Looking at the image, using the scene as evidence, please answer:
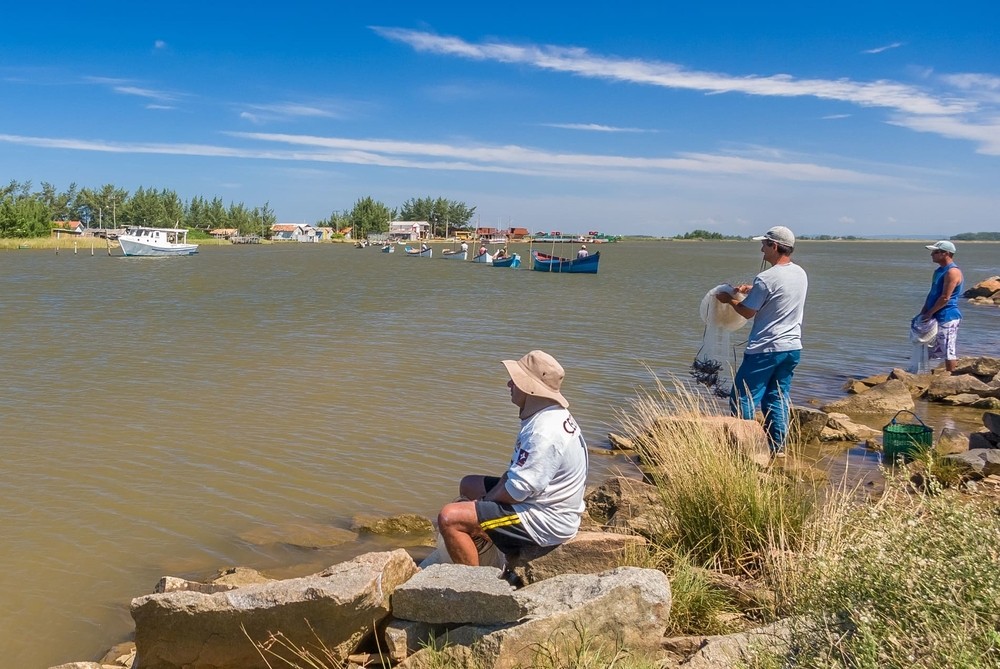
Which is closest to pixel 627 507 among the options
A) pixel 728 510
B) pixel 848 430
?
pixel 728 510

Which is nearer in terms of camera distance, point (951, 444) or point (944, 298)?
point (951, 444)

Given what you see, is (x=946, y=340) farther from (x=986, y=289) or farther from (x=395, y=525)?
(x=986, y=289)

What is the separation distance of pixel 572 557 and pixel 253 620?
1.65 meters

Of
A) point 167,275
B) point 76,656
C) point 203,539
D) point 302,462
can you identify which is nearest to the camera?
point 76,656

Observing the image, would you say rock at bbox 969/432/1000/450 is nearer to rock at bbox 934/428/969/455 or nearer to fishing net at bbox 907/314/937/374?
rock at bbox 934/428/969/455

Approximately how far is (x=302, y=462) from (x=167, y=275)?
40.7 m

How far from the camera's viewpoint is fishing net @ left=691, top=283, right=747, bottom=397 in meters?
7.57

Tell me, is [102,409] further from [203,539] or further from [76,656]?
[76,656]

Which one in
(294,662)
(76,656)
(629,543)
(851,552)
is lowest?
(76,656)

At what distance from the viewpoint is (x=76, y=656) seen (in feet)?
16.5

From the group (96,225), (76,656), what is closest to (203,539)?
(76,656)

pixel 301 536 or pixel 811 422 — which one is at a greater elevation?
pixel 811 422

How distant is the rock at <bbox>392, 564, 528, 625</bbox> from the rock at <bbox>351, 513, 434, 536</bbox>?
9.11 feet

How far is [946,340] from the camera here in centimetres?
1072
